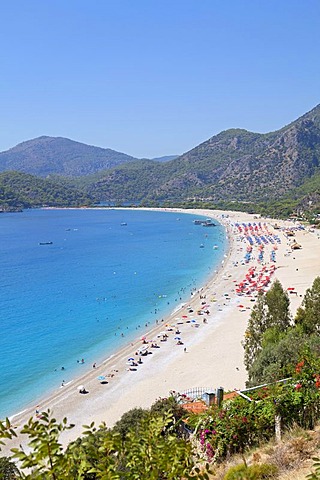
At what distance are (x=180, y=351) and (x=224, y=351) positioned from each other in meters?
3.36

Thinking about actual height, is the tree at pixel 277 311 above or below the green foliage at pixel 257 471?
below

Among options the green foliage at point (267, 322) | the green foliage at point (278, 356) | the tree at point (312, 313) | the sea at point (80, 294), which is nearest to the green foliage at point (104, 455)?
the green foliage at point (278, 356)

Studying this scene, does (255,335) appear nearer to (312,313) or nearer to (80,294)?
(312,313)

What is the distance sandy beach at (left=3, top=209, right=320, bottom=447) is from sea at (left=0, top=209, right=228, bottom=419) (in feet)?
5.62

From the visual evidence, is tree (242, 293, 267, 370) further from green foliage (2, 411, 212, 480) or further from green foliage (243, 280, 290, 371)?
green foliage (2, 411, 212, 480)

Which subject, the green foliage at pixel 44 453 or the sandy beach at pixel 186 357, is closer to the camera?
the green foliage at pixel 44 453

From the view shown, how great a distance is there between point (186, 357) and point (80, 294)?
23012 mm

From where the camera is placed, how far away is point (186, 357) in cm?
3003

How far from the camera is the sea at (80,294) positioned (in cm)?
3000

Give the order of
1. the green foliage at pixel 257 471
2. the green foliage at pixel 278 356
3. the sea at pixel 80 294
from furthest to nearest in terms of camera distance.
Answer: the sea at pixel 80 294 → the green foliage at pixel 278 356 → the green foliage at pixel 257 471

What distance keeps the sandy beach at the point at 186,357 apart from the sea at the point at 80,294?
171cm

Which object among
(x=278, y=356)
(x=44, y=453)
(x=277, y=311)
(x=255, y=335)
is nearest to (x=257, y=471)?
(x=44, y=453)

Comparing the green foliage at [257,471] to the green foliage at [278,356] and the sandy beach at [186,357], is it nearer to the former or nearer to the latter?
the green foliage at [278,356]

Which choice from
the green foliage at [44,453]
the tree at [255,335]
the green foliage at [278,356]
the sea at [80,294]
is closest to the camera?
the green foliage at [44,453]
